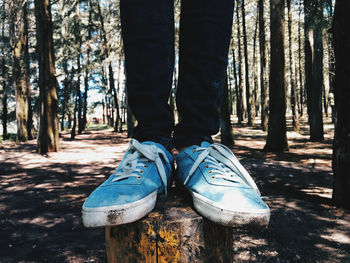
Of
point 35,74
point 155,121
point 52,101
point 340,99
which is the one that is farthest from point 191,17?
point 35,74

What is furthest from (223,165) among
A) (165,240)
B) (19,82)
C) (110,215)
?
(19,82)

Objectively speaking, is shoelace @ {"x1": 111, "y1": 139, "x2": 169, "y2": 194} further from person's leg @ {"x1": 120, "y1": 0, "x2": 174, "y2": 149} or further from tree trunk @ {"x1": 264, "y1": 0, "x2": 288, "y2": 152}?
tree trunk @ {"x1": 264, "y1": 0, "x2": 288, "y2": 152}

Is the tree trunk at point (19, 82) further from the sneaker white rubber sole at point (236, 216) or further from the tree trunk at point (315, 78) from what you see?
the sneaker white rubber sole at point (236, 216)

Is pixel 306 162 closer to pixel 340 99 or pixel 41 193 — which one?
pixel 340 99

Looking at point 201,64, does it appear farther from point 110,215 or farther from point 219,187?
point 110,215

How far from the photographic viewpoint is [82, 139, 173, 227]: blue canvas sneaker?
0.91 meters

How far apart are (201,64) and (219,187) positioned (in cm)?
63

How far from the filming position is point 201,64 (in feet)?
4.33

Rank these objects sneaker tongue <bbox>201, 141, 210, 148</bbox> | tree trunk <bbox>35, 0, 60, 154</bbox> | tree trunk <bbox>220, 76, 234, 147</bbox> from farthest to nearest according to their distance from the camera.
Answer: tree trunk <bbox>220, 76, 234, 147</bbox> < tree trunk <bbox>35, 0, 60, 154</bbox> < sneaker tongue <bbox>201, 141, 210, 148</bbox>

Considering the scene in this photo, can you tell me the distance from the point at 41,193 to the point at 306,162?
6119mm

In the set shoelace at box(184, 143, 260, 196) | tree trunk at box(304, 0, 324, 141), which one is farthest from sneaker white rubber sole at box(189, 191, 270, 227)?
tree trunk at box(304, 0, 324, 141)

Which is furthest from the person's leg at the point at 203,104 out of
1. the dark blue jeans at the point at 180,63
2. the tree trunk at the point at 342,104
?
the tree trunk at the point at 342,104

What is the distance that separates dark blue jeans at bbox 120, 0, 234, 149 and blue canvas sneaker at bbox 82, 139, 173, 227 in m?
0.15

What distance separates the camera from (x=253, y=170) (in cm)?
593
